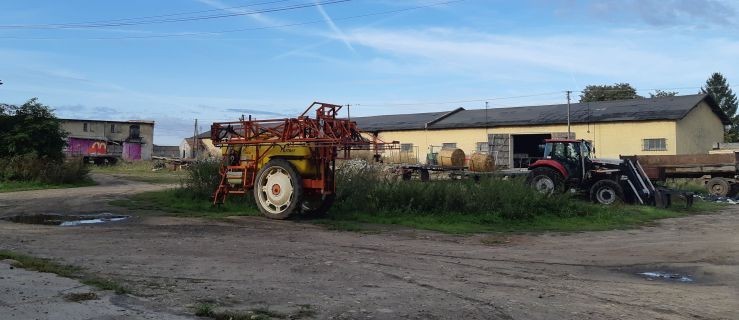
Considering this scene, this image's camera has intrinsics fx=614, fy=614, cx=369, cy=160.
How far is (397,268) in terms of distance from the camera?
30.8 feet

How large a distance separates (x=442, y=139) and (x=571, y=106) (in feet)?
34.4

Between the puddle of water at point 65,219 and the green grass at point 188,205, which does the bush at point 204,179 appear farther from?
the puddle of water at point 65,219

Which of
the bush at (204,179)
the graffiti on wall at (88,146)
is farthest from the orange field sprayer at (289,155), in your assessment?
the graffiti on wall at (88,146)

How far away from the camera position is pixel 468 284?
827 centimetres

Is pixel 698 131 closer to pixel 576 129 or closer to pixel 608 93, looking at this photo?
pixel 576 129

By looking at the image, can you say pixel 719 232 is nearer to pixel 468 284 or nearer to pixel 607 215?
pixel 607 215

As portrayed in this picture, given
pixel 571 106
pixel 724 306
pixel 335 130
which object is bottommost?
pixel 724 306

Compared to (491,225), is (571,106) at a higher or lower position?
higher

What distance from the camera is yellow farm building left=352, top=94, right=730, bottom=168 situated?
40781 millimetres

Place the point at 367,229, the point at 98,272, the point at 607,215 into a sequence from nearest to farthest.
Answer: the point at 98,272 < the point at 367,229 < the point at 607,215

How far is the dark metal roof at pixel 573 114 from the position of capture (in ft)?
137

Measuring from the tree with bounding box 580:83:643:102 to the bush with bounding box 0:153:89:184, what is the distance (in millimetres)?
60928

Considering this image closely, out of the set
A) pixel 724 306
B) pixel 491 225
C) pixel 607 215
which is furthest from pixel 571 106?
pixel 724 306

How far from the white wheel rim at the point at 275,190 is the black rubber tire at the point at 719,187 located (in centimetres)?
2215
